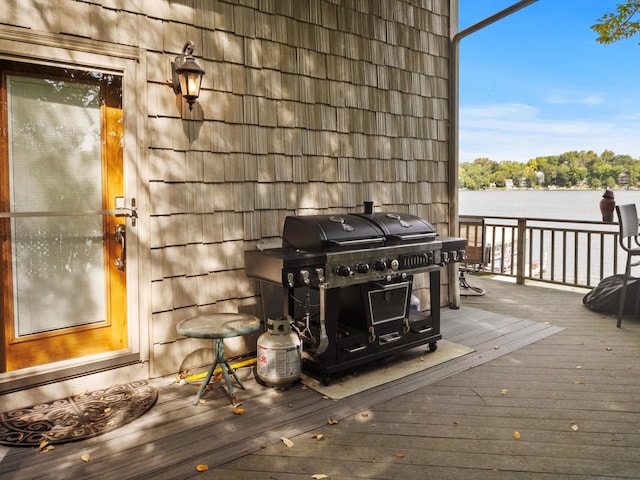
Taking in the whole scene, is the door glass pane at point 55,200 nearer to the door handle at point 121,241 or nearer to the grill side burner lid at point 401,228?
the door handle at point 121,241

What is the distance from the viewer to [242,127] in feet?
11.1

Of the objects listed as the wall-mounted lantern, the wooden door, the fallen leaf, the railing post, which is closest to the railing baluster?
the railing post

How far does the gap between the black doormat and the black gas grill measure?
3.41 ft

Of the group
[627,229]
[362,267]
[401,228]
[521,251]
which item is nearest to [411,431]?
[362,267]

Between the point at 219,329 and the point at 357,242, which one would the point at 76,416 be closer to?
the point at 219,329

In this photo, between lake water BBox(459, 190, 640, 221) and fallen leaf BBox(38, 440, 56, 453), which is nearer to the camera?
fallen leaf BBox(38, 440, 56, 453)

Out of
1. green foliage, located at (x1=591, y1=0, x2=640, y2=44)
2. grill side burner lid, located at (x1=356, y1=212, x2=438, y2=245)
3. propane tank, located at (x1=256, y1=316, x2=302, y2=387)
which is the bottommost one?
propane tank, located at (x1=256, y1=316, x2=302, y2=387)

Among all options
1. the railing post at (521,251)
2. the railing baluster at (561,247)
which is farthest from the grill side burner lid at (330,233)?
the railing post at (521,251)

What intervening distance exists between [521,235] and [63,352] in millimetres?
5670

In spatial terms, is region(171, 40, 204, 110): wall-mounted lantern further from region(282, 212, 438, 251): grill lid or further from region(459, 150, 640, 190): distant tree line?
region(459, 150, 640, 190): distant tree line

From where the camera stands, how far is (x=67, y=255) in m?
2.85

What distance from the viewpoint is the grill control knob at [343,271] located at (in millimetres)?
2859

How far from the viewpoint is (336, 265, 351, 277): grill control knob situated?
9.38 ft

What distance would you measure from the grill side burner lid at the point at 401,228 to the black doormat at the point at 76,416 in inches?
71.8
